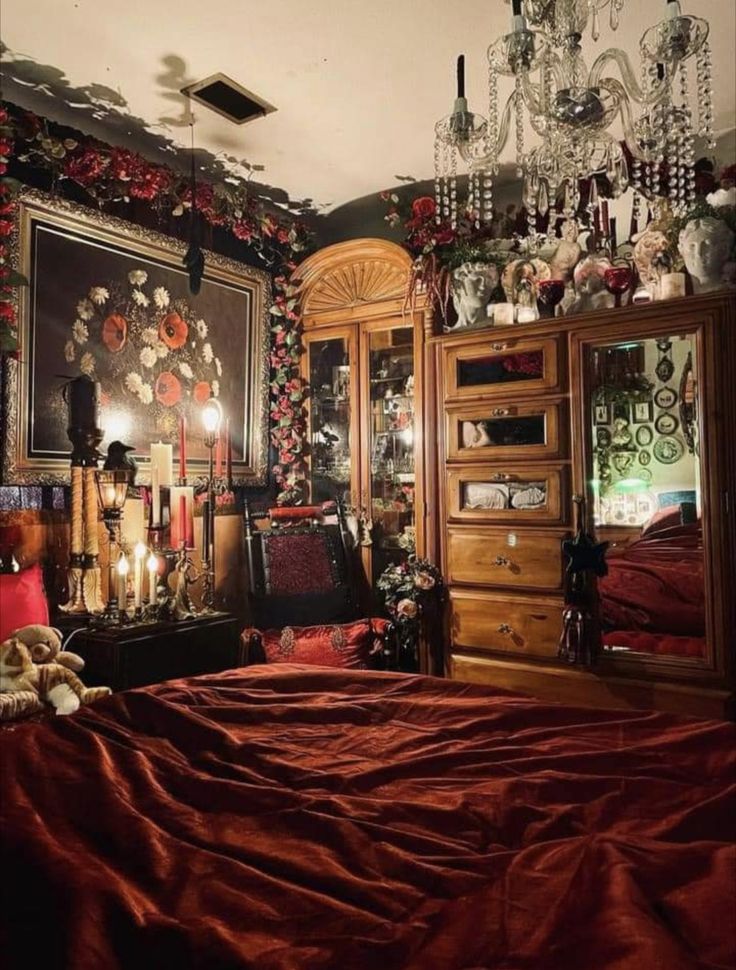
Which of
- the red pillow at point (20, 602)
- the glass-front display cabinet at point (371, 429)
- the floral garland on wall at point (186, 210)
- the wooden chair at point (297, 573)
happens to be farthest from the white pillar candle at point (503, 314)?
the red pillow at point (20, 602)

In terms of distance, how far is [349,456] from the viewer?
3.85m

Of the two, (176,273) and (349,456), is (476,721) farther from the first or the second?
(176,273)

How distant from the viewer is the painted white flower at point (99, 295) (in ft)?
9.85

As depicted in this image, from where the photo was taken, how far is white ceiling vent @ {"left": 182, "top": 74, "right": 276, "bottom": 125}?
2709 mm

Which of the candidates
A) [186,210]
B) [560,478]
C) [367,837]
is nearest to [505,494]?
[560,478]

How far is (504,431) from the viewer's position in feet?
10.5

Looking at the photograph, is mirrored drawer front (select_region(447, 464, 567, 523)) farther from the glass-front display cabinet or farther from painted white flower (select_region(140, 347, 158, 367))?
painted white flower (select_region(140, 347, 158, 367))

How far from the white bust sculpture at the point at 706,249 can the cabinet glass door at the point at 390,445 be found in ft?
4.41

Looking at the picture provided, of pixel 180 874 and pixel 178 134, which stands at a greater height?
pixel 178 134

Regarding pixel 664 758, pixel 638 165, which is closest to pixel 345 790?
A: pixel 664 758

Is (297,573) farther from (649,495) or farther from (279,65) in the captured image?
(279,65)

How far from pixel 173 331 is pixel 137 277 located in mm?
293

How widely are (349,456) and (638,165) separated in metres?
1.92

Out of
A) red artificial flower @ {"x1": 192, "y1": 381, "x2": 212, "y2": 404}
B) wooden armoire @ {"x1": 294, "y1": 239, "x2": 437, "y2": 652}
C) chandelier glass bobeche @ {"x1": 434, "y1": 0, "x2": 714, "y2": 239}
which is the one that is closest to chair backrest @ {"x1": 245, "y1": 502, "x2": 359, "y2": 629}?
wooden armoire @ {"x1": 294, "y1": 239, "x2": 437, "y2": 652}
